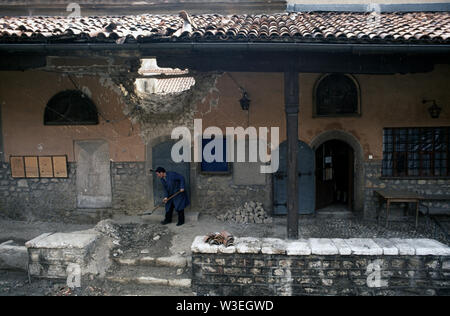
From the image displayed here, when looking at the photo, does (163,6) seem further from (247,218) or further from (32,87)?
(247,218)

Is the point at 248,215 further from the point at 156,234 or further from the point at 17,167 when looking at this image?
the point at 17,167

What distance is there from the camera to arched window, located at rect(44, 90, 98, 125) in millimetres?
7262

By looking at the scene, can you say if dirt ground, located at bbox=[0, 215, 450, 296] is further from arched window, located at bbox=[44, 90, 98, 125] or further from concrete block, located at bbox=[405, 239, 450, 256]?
arched window, located at bbox=[44, 90, 98, 125]

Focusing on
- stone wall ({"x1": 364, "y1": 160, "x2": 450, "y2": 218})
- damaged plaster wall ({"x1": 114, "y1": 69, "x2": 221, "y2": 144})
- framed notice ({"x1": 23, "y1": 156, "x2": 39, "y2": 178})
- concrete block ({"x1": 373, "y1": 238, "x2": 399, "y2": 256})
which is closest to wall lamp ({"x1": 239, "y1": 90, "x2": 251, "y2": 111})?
damaged plaster wall ({"x1": 114, "y1": 69, "x2": 221, "y2": 144})

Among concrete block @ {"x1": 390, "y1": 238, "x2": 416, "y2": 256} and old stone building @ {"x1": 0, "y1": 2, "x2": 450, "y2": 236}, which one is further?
old stone building @ {"x1": 0, "y1": 2, "x2": 450, "y2": 236}

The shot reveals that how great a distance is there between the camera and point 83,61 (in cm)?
638

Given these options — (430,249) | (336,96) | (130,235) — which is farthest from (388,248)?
(130,235)

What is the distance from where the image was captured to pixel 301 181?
23.9ft

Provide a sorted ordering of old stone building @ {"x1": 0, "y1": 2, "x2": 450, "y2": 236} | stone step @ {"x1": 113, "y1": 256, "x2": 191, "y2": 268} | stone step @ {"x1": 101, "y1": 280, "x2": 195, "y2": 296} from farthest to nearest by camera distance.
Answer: old stone building @ {"x1": 0, "y1": 2, "x2": 450, "y2": 236}, stone step @ {"x1": 113, "y1": 256, "x2": 191, "y2": 268}, stone step @ {"x1": 101, "y1": 280, "x2": 195, "y2": 296}

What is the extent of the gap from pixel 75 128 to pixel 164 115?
2.24 meters

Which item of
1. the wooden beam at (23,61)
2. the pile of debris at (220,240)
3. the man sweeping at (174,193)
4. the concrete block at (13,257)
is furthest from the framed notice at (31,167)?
the pile of debris at (220,240)

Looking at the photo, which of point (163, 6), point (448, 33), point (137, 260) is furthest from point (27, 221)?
point (448, 33)

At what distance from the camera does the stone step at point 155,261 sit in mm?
5059

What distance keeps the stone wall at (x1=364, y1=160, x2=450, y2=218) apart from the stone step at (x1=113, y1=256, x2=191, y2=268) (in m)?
4.65
